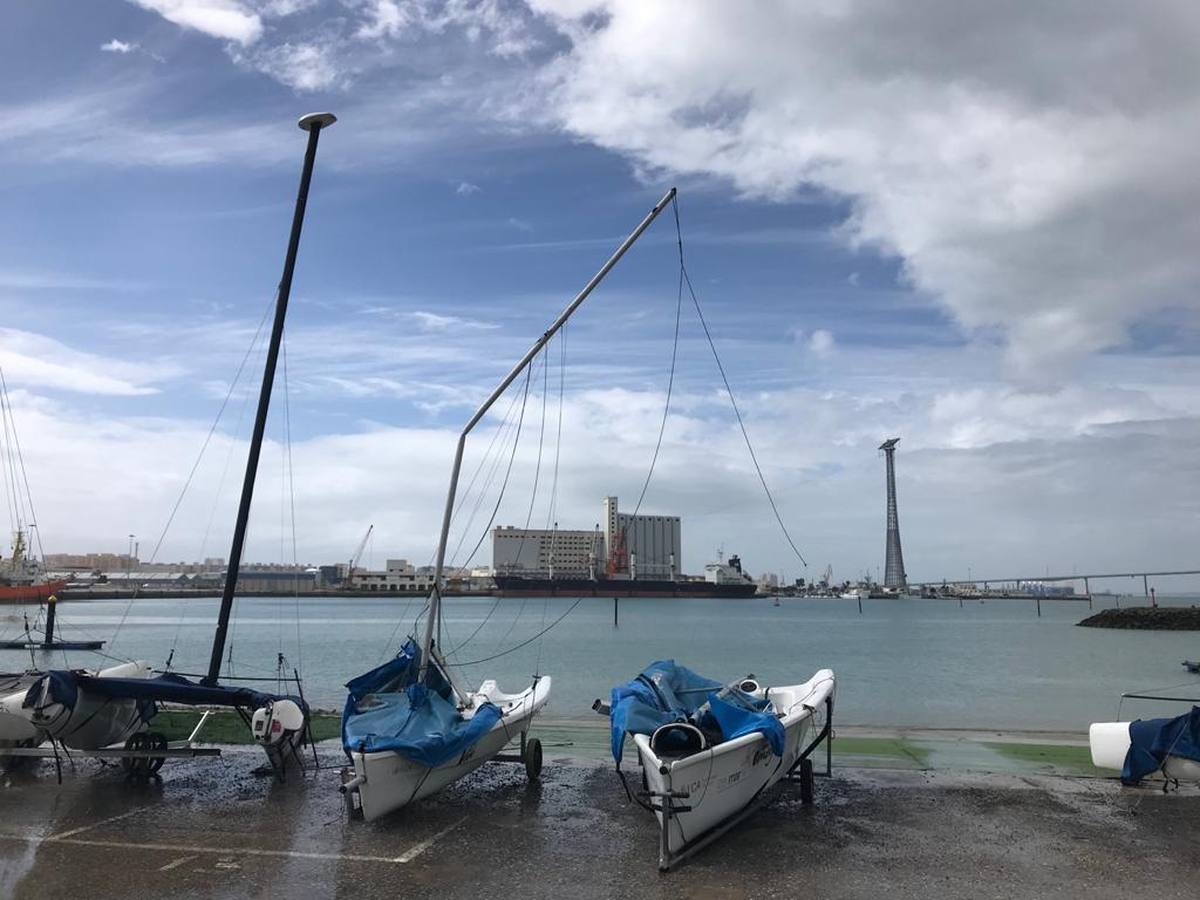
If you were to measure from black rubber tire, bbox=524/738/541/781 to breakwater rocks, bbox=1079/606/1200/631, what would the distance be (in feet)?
339

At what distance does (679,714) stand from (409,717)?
330cm

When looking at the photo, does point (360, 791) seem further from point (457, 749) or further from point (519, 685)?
point (519, 685)

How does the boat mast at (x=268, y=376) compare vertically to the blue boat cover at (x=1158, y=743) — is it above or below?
above

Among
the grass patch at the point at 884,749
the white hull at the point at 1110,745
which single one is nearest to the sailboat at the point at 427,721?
the grass patch at the point at 884,749

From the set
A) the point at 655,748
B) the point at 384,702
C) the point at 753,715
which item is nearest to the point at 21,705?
the point at 384,702

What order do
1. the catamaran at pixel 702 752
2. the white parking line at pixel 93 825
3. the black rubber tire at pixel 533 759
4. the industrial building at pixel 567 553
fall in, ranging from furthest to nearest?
the industrial building at pixel 567 553 < the black rubber tire at pixel 533 759 < the white parking line at pixel 93 825 < the catamaran at pixel 702 752

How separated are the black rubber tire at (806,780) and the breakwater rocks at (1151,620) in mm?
102324

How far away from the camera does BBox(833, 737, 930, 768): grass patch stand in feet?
51.0

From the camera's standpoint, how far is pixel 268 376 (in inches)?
628

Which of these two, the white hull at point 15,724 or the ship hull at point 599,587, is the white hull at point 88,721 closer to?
the white hull at point 15,724

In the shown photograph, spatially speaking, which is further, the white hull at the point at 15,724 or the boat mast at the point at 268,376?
the boat mast at the point at 268,376

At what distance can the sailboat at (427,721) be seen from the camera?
9.94 metres

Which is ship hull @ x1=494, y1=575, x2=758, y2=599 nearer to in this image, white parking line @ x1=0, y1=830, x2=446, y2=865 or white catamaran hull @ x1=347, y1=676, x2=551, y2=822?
white catamaran hull @ x1=347, y1=676, x2=551, y2=822

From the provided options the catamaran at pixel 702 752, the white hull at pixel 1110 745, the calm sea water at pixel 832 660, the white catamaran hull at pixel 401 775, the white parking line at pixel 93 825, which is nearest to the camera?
the catamaran at pixel 702 752
